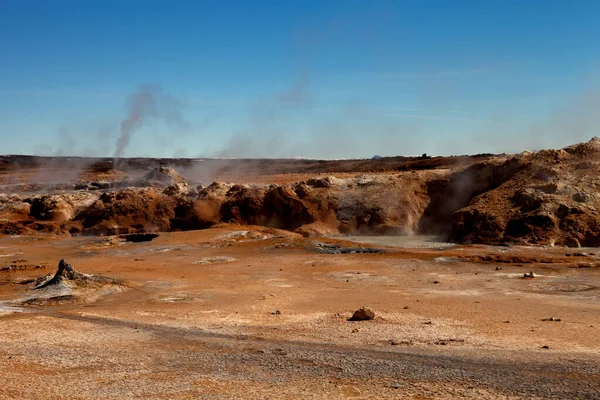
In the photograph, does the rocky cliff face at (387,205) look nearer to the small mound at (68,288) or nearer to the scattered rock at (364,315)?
the scattered rock at (364,315)

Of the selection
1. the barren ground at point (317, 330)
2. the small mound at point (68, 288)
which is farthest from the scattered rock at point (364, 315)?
the small mound at point (68, 288)

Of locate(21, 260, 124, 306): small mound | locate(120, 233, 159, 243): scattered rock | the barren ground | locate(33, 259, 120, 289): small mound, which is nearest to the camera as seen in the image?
the barren ground

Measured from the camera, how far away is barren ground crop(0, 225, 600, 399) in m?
8.02

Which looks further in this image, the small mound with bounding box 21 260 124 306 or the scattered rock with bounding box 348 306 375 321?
the small mound with bounding box 21 260 124 306

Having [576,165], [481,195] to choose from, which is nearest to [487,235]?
[481,195]

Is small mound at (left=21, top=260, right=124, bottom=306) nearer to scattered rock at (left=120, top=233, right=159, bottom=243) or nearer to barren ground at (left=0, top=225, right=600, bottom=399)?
barren ground at (left=0, top=225, right=600, bottom=399)

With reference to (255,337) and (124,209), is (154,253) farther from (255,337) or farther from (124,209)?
(255,337)

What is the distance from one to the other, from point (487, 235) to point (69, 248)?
1718 cm

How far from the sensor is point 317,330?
36.8 feet

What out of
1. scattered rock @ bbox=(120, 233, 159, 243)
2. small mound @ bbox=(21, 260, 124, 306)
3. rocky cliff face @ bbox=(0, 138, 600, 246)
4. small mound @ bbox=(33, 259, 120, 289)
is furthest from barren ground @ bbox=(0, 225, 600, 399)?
scattered rock @ bbox=(120, 233, 159, 243)

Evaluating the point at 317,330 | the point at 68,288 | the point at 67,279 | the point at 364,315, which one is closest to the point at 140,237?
the point at 67,279

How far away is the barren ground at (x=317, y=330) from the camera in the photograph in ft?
26.3

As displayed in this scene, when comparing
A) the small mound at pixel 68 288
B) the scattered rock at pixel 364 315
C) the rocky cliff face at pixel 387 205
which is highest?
the rocky cliff face at pixel 387 205

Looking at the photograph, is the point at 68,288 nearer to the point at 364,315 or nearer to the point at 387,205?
the point at 364,315
